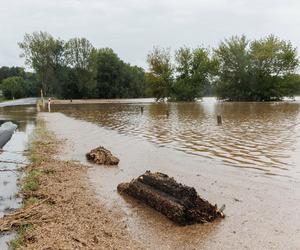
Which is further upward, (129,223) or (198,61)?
(198,61)

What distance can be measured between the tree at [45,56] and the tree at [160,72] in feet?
74.8

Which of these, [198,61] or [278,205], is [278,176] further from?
[198,61]

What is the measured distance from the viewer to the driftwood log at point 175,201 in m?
5.23

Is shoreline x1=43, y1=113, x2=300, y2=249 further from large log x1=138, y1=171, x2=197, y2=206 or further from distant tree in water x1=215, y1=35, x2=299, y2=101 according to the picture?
distant tree in water x1=215, y1=35, x2=299, y2=101

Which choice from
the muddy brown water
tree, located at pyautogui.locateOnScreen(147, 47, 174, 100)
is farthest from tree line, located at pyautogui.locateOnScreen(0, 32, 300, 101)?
the muddy brown water

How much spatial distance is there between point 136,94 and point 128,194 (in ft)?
280

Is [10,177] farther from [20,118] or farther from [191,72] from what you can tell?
[191,72]

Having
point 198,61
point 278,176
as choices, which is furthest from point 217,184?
point 198,61

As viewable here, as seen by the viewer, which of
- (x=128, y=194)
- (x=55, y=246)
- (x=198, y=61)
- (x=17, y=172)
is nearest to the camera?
(x=55, y=246)

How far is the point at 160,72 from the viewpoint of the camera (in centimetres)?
5869

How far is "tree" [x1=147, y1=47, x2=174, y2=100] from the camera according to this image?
190 ft

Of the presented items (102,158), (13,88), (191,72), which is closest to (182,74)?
(191,72)

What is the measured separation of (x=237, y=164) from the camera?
30.0ft

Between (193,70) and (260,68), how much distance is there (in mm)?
10371
